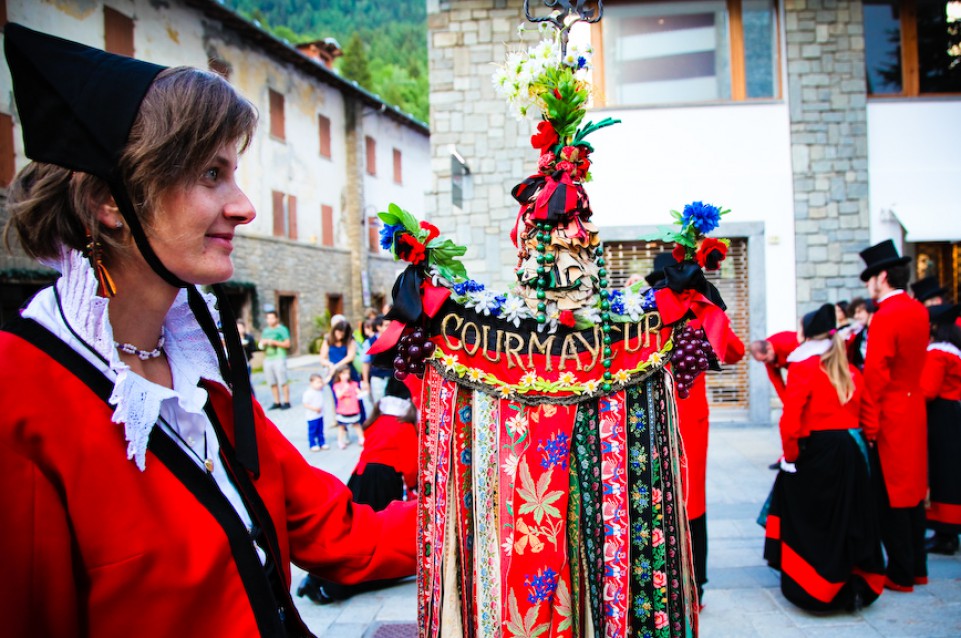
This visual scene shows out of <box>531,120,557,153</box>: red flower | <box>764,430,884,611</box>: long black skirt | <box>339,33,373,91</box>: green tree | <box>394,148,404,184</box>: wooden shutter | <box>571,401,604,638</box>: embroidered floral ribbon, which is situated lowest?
<box>764,430,884,611</box>: long black skirt

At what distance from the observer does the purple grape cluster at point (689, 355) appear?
7.64 feet

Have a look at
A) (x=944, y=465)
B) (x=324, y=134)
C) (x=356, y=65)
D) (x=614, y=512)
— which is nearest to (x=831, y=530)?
(x=944, y=465)

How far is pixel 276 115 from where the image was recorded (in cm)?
2069

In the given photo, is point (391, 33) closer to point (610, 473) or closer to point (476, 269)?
point (476, 269)

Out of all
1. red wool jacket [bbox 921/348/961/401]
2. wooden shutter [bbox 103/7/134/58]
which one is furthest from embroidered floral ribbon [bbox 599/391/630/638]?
wooden shutter [bbox 103/7/134/58]

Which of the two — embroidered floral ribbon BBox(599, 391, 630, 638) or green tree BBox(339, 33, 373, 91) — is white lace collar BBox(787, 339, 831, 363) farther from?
green tree BBox(339, 33, 373, 91)

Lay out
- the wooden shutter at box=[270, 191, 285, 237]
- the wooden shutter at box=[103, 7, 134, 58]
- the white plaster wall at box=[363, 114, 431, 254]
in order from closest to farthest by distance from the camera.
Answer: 1. the wooden shutter at box=[103, 7, 134, 58]
2. the wooden shutter at box=[270, 191, 285, 237]
3. the white plaster wall at box=[363, 114, 431, 254]

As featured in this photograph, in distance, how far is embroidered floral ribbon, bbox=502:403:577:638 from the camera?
2.26 metres

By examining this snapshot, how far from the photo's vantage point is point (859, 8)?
9320mm

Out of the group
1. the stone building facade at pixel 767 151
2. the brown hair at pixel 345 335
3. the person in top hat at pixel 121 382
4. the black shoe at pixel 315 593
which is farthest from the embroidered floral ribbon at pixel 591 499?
the brown hair at pixel 345 335

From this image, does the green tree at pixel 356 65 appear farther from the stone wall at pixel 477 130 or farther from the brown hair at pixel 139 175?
the brown hair at pixel 139 175

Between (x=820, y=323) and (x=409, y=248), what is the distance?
9.59 feet

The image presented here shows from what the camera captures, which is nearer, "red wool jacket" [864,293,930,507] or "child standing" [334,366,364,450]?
"red wool jacket" [864,293,930,507]

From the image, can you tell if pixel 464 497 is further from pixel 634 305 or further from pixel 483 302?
pixel 634 305
